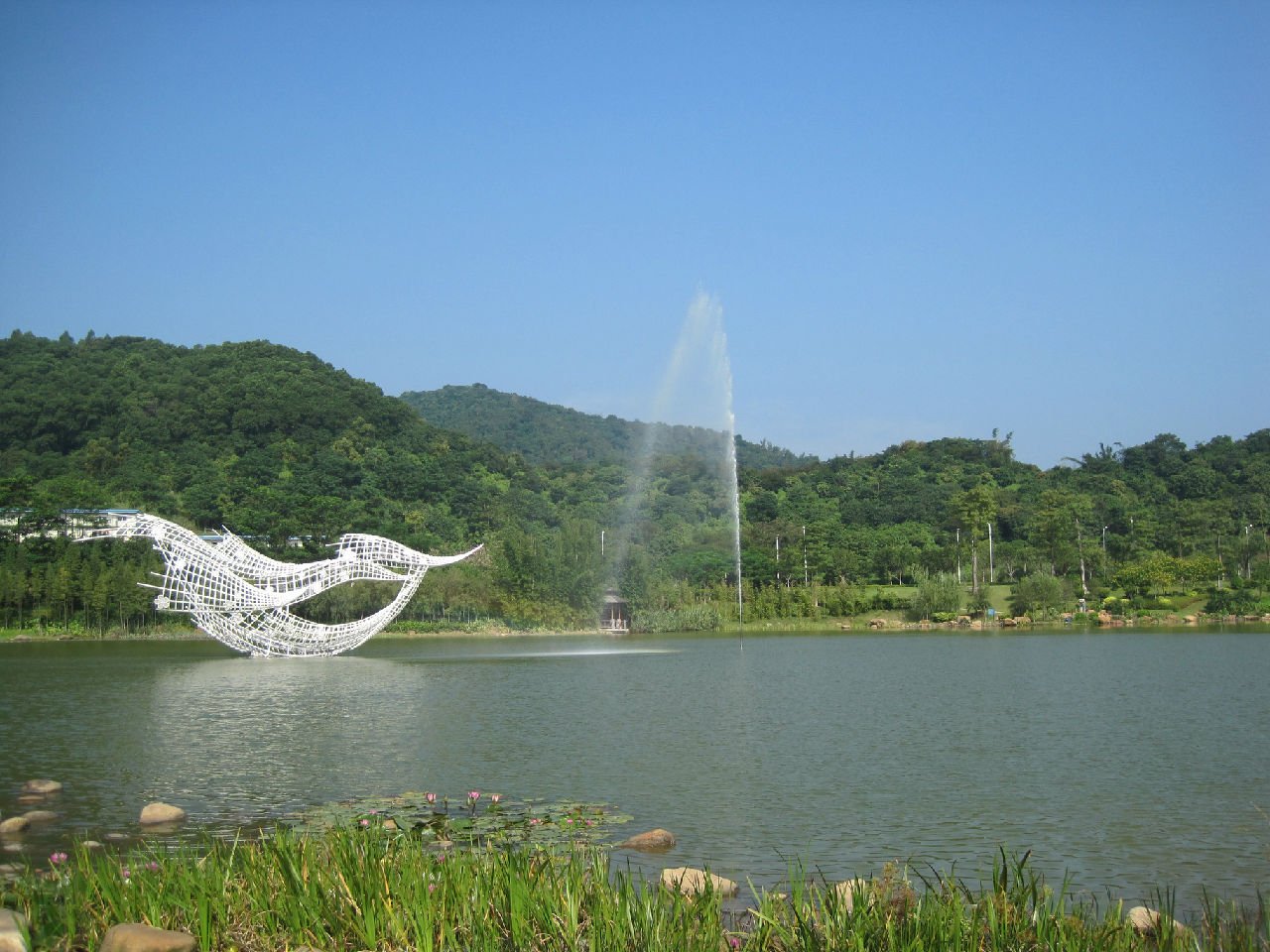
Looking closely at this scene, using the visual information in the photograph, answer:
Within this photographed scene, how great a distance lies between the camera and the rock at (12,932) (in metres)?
6.18

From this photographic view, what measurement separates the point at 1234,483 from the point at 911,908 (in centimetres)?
8637

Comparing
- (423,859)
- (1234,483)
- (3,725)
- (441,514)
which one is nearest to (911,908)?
(423,859)

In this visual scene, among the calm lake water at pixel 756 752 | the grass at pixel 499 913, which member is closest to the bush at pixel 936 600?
the calm lake water at pixel 756 752

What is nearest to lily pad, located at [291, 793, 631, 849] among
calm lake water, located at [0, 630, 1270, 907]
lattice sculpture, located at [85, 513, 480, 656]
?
calm lake water, located at [0, 630, 1270, 907]

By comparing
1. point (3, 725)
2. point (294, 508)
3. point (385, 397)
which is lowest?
point (3, 725)

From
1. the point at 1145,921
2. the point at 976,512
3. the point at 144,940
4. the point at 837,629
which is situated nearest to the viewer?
the point at 144,940

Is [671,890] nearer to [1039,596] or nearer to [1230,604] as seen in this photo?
[1039,596]

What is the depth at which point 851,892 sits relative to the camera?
7.53 meters

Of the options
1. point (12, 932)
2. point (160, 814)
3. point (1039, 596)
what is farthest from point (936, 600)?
point (12, 932)

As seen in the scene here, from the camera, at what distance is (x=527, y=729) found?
19172 mm

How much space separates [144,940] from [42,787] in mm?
8879

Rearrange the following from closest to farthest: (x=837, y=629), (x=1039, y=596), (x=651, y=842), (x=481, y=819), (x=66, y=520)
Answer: (x=651, y=842) → (x=481, y=819) → (x=66, y=520) → (x=837, y=629) → (x=1039, y=596)

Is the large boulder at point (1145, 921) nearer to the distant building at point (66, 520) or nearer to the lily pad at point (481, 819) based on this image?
the lily pad at point (481, 819)

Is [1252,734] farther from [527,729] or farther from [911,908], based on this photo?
[911,908]
